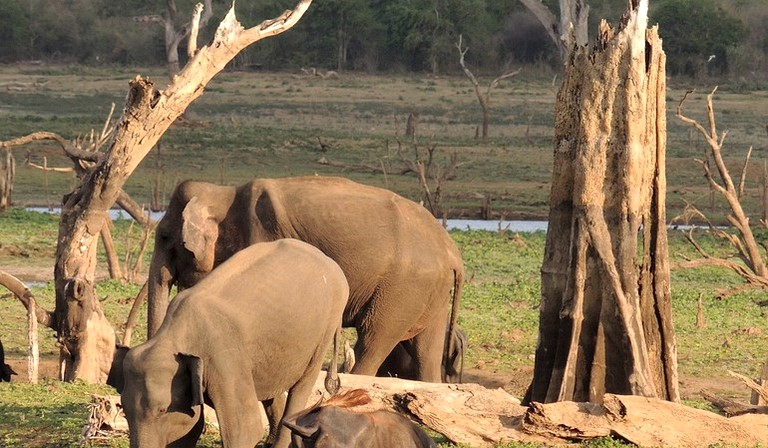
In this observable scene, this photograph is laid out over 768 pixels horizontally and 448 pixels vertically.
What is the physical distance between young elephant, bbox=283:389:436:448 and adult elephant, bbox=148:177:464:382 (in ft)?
11.8

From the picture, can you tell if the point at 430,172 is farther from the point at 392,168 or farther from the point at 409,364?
the point at 409,364

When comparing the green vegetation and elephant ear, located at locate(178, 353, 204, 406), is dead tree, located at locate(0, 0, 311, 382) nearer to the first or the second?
the green vegetation

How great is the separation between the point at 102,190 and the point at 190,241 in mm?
1324

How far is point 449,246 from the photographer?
1034cm

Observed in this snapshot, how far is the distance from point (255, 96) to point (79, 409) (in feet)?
114

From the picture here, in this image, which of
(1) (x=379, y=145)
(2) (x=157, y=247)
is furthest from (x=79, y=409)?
(1) (x=379, y=145)

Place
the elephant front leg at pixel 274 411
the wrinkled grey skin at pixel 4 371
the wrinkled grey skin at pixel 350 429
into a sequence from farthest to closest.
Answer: the wrinkled grey skin at pixel 4 371
the elephant front leg at pixel 274 411
the wrinkled grey skin at pixel 350 429

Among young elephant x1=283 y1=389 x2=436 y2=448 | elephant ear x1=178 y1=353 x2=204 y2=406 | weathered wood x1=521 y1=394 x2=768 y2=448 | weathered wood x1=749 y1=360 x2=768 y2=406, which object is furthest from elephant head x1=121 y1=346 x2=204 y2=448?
weathered wood x1=749 y1=360 x2=768 y2=406

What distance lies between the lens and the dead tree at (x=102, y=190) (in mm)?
10555

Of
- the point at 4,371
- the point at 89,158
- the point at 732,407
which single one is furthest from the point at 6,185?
the point at 732,407

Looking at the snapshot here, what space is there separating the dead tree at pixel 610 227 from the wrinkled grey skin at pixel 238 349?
5.71 ft

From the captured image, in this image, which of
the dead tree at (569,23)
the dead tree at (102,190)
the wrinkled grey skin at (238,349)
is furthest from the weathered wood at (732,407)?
the dead tree at (102,190)

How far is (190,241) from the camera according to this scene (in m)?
9.64

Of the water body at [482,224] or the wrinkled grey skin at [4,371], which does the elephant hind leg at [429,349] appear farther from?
the water body at [482,224]
